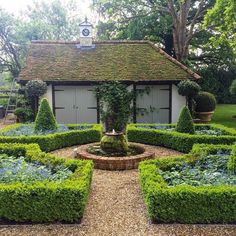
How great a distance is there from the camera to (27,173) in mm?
5637

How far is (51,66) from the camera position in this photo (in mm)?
14953

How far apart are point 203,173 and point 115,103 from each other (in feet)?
28.6

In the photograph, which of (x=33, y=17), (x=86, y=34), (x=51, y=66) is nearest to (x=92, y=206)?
(x=51, y=66)

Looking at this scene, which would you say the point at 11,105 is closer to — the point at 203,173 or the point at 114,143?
the point at 114,143

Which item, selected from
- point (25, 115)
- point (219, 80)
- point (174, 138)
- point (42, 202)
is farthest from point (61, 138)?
point (219, 80)

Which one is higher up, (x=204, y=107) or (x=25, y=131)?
(x=204, y=107)

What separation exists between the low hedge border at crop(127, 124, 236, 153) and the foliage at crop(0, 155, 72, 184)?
4.72 meters

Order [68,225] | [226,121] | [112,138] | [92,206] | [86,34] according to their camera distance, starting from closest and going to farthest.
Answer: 1. [68,225]
2. [92,206]
3. [112,138]
4. [86,34]
5. [226,121]

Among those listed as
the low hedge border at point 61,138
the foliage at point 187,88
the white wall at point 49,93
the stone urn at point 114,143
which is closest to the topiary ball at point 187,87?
the foliage at point 187,88

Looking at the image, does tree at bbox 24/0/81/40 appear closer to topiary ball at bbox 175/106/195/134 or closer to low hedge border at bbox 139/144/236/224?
topiary ball at bbox 175/106/195/134

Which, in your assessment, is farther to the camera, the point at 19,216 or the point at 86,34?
the point at 86,34

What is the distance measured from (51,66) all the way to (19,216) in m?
11.2

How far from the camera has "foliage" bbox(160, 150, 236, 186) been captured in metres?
5.39

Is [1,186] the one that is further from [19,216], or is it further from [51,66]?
[51,66]
